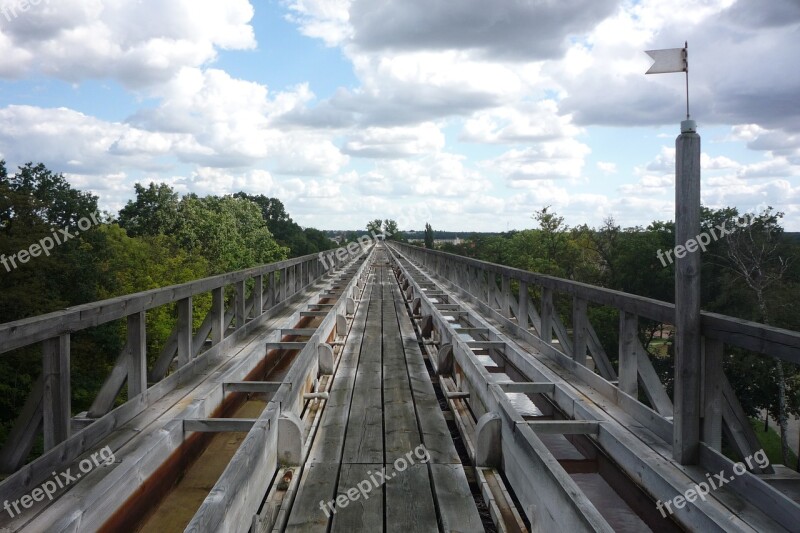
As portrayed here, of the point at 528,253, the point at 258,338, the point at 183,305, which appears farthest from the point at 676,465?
the point at 528,253

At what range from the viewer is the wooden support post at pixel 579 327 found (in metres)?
5.50

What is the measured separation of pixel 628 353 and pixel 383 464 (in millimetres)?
2072

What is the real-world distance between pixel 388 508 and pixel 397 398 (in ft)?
6.38

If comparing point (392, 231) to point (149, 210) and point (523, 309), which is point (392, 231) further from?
point (523, 309)

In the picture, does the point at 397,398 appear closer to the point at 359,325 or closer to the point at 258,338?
the point at 258,338

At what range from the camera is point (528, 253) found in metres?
59.8

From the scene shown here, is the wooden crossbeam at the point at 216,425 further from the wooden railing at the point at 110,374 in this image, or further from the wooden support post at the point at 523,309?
the wooden support post at the point at 523,309

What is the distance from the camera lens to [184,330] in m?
5.56

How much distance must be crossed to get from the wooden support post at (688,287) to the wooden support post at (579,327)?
81.2 inches

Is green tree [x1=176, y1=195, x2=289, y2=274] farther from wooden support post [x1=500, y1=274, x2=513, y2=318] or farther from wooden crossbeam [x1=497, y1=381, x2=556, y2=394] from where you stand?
wooden crossbeam [x1=497, y1=381, x2=556, y2=394]

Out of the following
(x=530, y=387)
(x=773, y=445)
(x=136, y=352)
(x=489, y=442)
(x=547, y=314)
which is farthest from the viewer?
(x=773, y=445)

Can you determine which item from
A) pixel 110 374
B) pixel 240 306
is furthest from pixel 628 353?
pixel 240 306

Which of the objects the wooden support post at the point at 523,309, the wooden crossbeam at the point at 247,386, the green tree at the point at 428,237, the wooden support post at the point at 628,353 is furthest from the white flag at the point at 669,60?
the green tree at the point at 428,237

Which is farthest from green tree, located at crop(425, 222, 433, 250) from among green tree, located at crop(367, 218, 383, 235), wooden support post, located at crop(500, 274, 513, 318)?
wooden support post, located at crop(500, 274, 513, 318)
